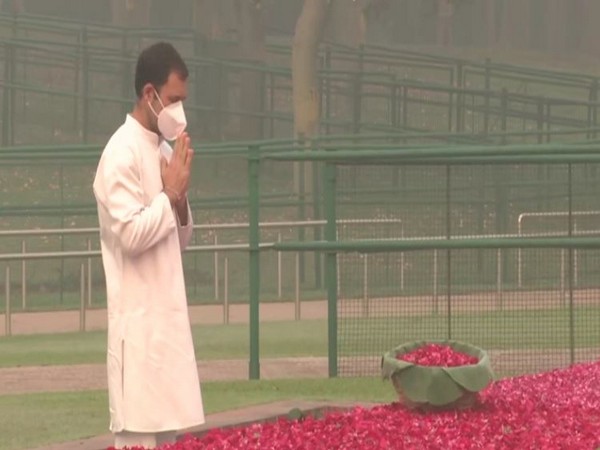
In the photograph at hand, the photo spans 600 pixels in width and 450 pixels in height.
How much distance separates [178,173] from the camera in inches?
309

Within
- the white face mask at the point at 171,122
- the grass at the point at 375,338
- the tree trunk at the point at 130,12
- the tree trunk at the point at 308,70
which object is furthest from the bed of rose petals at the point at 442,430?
the tree trunk at the point at 130,12

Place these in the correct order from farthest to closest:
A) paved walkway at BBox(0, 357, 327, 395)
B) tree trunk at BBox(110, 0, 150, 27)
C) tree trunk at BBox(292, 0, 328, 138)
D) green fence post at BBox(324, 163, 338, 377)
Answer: tree trunk at BBox(110, 0, 150, 27) → tree trunk at BBox(292, 0, 328, 138) → green fence post at BBox(324, 163, 338, 377) → paved walkway at BBox(0, 357, 327, 395)

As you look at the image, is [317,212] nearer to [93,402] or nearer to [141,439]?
[93,402]

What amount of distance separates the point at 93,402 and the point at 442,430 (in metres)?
3.67

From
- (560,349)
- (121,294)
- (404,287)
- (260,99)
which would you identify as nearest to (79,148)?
(404,287)

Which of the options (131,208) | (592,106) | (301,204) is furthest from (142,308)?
(592,106)

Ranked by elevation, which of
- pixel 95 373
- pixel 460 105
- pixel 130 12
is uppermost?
pixel 130 12

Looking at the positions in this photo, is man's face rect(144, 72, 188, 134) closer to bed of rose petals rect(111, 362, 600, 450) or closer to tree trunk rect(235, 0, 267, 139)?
bed of rose petals rect(111, 362, 600, 450)

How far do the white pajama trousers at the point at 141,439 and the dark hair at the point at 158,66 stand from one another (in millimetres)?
1217

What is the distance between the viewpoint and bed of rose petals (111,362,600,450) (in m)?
8.68

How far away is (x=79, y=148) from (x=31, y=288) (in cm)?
579

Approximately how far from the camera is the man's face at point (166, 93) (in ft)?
26.0

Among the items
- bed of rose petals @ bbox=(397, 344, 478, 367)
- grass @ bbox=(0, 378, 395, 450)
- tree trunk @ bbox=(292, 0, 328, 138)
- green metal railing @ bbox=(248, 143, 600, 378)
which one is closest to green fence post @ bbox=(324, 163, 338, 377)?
green metal railing @ bbox=(248, 143, 600, 378)

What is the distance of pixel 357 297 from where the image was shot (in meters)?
14.7
